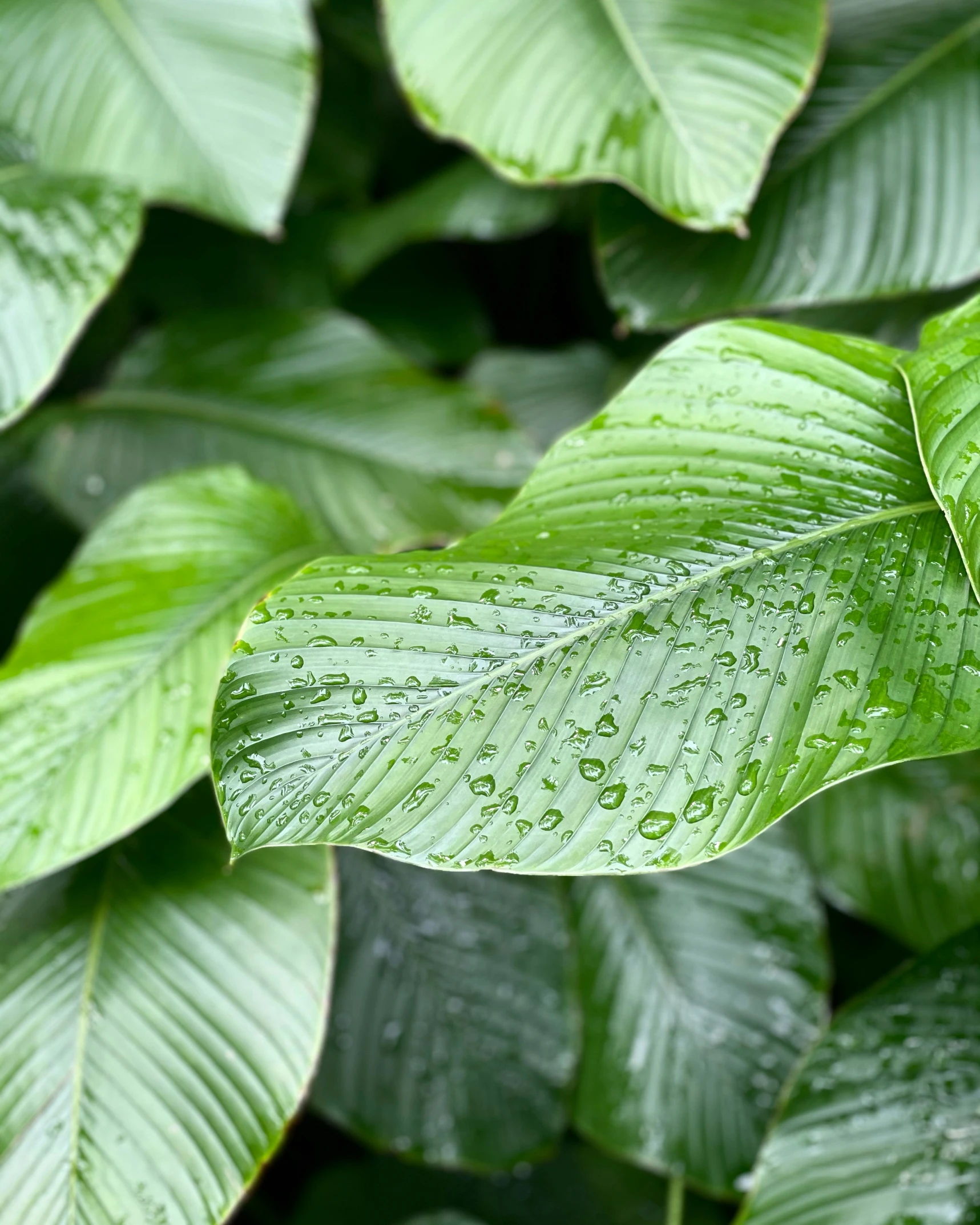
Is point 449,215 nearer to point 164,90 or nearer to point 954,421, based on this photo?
point 164,90

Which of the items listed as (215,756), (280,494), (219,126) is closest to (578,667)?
(215,756)

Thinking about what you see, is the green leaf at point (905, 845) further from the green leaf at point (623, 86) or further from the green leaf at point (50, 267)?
the green leaf at point (50, 267)

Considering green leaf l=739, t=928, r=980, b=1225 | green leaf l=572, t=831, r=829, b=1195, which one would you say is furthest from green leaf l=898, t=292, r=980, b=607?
green leaf l=572, t=831, r=829, b=1195

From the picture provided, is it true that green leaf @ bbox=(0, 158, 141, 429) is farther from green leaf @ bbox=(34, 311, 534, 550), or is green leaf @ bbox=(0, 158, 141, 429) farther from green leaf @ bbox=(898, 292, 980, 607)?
green leaf @ bbox=(898, 292, 980, 607)

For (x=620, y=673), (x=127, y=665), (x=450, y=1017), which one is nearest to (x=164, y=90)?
(x=127, y=665)

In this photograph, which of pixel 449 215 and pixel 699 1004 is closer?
pixel 699 1004

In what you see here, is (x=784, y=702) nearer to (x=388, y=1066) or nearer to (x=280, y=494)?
(x=280, y=494)
